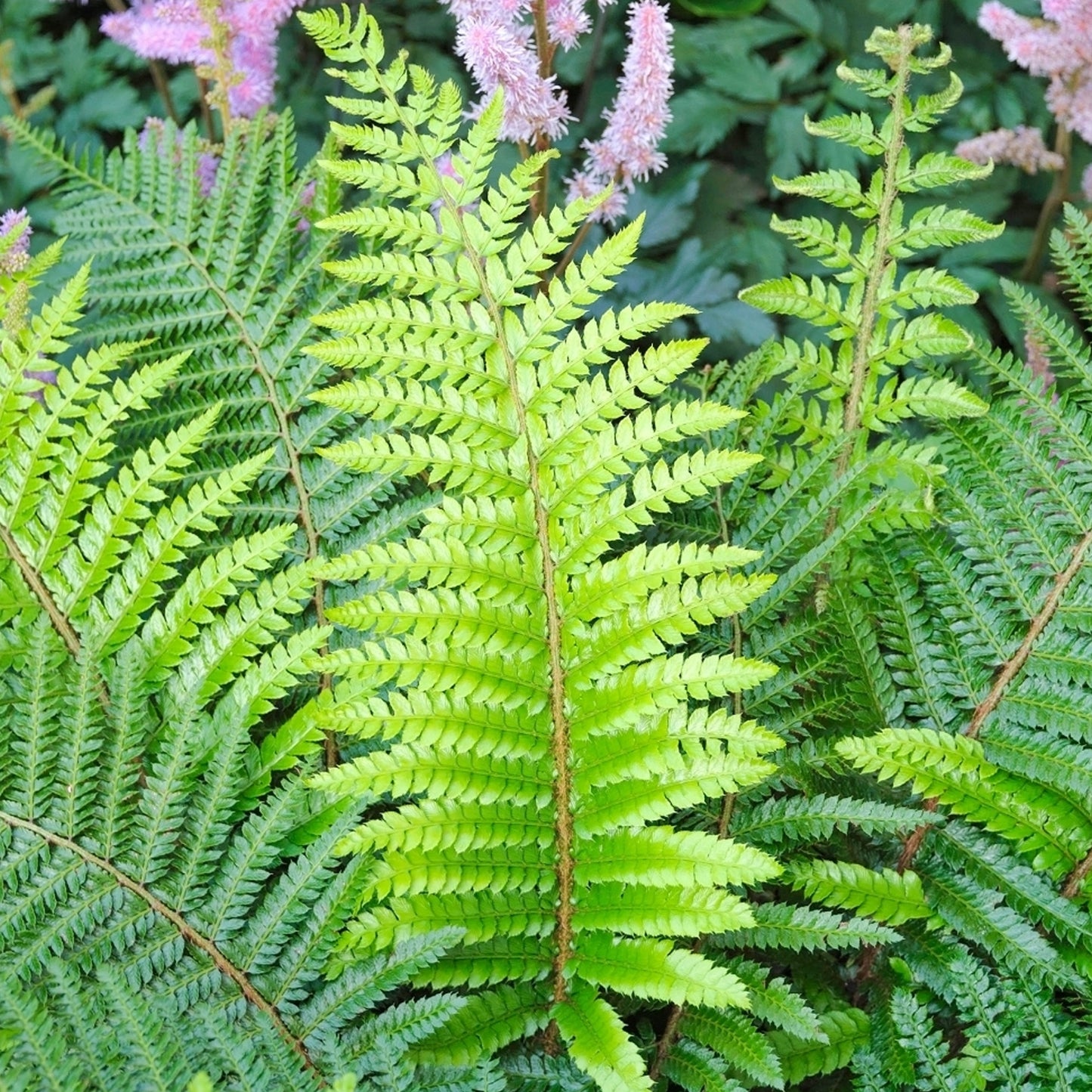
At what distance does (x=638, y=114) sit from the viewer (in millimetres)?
1492

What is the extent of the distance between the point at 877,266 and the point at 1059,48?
3.46ft

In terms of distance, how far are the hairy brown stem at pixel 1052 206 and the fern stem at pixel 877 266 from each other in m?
1.09

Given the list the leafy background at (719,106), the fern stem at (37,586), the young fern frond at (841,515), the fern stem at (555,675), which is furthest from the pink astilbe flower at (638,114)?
the fern stem at (37,586)

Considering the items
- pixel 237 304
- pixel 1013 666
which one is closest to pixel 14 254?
pixel 237 304

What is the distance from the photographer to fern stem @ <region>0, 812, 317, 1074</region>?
39.8 inches

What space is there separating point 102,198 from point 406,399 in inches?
27.8

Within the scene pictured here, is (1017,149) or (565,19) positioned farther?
(1017,149)

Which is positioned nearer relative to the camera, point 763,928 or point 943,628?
point 763,928

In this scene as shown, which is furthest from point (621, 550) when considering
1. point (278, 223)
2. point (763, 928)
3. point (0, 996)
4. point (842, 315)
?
point (0, 996)

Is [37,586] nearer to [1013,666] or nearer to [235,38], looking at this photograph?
[1013,666]

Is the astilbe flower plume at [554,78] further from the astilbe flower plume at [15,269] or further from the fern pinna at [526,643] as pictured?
the astilbe flower plume at [15,269]

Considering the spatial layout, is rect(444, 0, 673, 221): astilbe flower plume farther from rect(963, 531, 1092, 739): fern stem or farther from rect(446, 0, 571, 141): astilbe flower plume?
rect(963, 531, 1092, 739): fern stem

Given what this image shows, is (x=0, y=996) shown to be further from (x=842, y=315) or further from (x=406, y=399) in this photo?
(x=842, y=315)

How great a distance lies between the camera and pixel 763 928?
1042 mm
